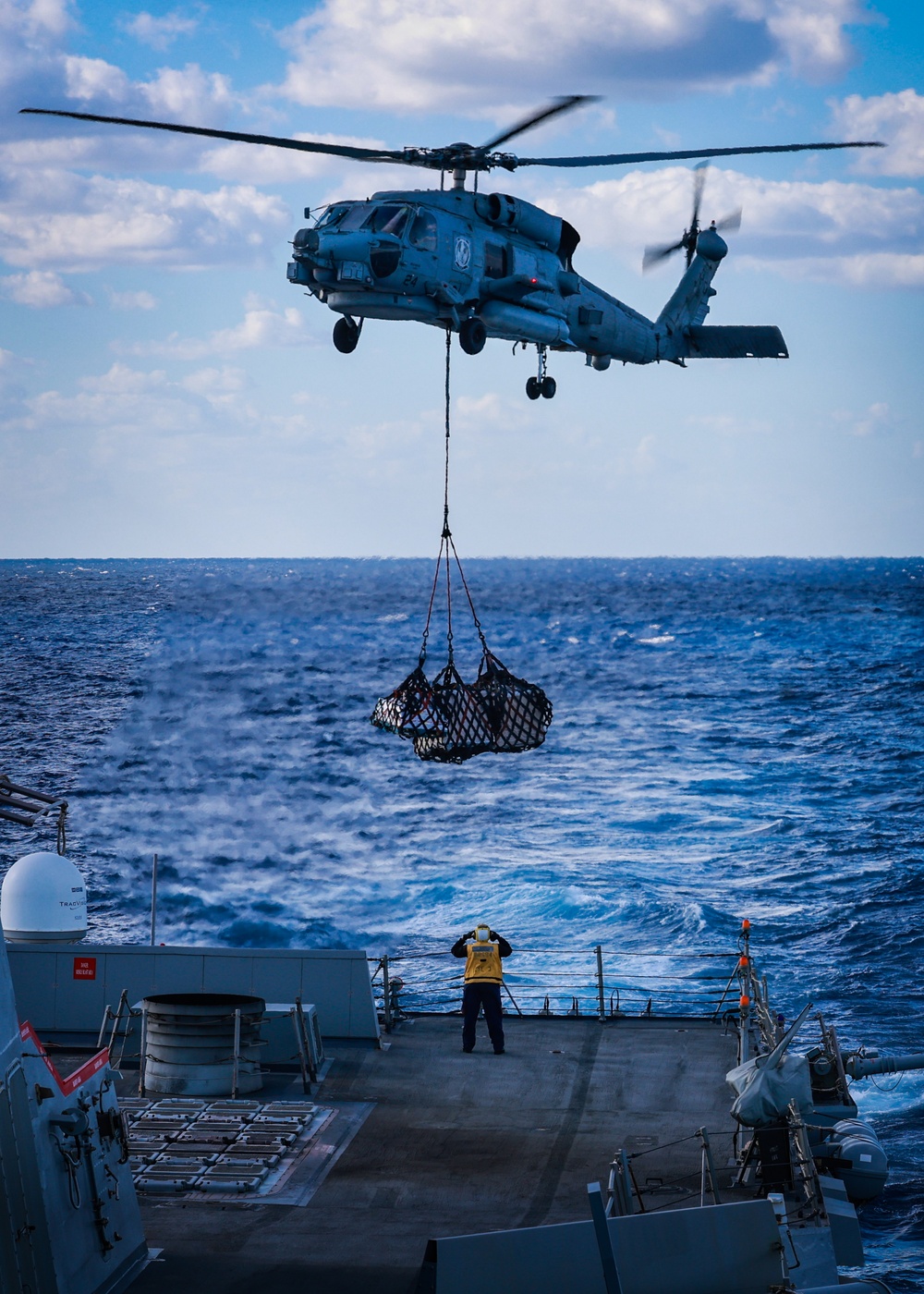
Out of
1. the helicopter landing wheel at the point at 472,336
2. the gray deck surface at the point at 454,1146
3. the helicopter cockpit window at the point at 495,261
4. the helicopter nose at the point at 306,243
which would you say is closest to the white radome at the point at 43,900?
the gray deck surface at the point at 454,1146

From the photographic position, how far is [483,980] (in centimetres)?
1658

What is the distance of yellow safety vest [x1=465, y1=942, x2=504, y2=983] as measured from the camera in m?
16.5

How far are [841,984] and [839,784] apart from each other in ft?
74.3

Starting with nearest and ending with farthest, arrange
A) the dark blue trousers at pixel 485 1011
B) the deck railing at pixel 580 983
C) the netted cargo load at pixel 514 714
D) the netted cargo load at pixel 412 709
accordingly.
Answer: the dark blue trousers at pixel 485 1011 → the netted cargo load at pixel 514 714 → the netted cargo load at pixel 412 709 → the deck railing at pixel 580 983

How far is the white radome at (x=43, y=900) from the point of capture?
17641mm

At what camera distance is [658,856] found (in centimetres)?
4062

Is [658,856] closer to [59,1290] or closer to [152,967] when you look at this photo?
[152,967]

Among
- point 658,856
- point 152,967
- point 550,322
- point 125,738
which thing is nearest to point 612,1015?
point 152,967

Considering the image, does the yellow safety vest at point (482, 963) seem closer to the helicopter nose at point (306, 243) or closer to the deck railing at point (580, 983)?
the helicopter nose at point (306, 243)

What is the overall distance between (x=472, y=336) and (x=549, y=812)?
101 ft

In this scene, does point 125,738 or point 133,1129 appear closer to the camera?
point 133,1129

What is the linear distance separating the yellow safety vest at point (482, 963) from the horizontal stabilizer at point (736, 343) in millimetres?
11171

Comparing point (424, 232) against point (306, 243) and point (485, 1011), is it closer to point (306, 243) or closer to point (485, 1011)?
point (306, 243)

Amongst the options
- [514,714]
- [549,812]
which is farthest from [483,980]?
[549,812]
